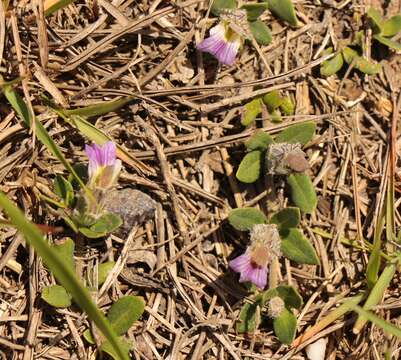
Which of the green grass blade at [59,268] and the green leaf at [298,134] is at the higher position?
the green grass blade at [59,268]

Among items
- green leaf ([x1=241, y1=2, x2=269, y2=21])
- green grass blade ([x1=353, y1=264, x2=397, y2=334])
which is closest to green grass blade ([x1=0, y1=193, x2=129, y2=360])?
green grass blade ([x1=353, y1=264, x2=397, y2=334])

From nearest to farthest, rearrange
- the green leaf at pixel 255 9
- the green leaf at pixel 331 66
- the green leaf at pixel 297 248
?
the green leaf at pixel 297 248
the green leaf at pixel 255 9
the green leaf at pixel 331 66

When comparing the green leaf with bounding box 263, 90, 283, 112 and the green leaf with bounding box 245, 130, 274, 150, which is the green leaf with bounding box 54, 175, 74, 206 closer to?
the green leaf with bounding box 245, 130, 274, 150

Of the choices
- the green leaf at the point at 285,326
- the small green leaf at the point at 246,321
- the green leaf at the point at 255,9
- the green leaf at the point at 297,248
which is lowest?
the green leaf at the point at 285,326

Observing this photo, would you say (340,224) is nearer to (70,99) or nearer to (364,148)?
(364,148)

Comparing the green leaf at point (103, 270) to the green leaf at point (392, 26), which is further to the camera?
the green leaf at point (392, 26)

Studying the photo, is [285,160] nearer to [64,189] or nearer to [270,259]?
[270,259]

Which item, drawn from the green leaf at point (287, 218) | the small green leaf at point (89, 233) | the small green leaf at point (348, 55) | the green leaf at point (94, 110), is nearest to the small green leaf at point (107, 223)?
the small green leaf at point (89, 233)

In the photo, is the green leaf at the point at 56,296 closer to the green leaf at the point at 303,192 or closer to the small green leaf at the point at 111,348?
the small green leaf at the point at 111,348
